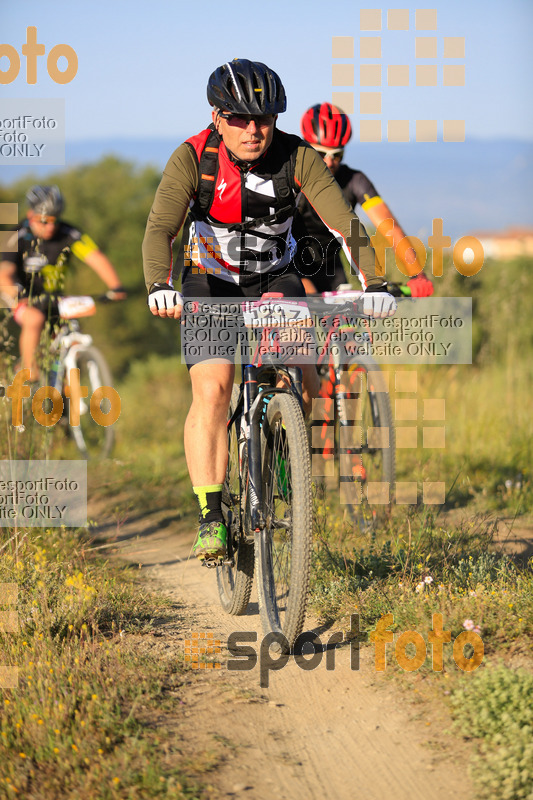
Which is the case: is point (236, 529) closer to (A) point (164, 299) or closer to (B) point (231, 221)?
(A) point (164, 299)

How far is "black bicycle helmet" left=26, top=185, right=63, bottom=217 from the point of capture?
296 inches

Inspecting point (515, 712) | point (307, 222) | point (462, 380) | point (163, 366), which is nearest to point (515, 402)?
point (462, 380)

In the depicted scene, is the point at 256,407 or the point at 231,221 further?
the point at 231,221

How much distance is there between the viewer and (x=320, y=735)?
2852 millimetres

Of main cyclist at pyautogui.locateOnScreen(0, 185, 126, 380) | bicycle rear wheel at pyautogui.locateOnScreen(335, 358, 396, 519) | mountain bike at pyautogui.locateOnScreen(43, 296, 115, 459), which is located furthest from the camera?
mountain bike at pyautogui.locateOnScreen(43, 296, 115, 459)

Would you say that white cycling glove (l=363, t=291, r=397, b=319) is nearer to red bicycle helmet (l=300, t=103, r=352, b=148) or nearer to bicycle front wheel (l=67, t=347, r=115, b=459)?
red bicycle helmet (l=300, t=103, r=352, b=148)

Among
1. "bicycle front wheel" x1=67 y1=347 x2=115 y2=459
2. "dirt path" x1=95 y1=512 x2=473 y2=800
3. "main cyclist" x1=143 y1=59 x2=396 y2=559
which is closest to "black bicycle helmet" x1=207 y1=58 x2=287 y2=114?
"main cyclist" x1=143 y1=59 x2=396 y2=559

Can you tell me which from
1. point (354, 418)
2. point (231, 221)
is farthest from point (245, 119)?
point (354, 418)

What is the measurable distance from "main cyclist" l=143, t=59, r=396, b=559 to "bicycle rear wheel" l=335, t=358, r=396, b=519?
129 cm

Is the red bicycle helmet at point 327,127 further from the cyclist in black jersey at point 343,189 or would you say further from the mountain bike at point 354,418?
the mountain bike at point 354,418

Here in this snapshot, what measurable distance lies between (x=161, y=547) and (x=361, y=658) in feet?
7.60

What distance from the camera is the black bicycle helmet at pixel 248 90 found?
3.55 metres

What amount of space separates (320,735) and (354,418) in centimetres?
265

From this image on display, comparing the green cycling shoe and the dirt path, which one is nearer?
the dirt path
